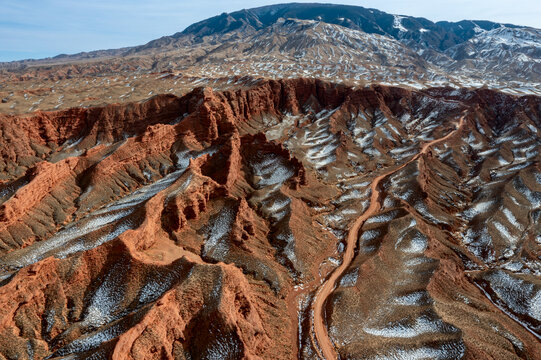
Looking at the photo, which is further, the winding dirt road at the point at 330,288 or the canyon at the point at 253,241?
the winding dirt road at the point at 330,288

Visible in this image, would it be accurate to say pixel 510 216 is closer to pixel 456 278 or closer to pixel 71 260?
pixel 456 278

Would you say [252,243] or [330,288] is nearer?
[330,288]

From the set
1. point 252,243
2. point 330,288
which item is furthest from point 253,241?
point 330,288

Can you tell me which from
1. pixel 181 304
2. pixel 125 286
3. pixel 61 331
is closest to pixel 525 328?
pixel 181 304

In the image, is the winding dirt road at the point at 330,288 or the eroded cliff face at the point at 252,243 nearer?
the eroded cliff face at the point at 252,243

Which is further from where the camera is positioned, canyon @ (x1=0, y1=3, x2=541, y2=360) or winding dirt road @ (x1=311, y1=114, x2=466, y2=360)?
winding dirt road @ (x1=311, y1=114, x2=466, y2=360)

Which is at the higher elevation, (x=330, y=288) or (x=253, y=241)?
(x=253, y=241)

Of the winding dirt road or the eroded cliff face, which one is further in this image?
the winding dirt road

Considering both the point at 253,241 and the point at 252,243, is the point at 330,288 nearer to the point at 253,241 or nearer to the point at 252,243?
the point at 252,243
